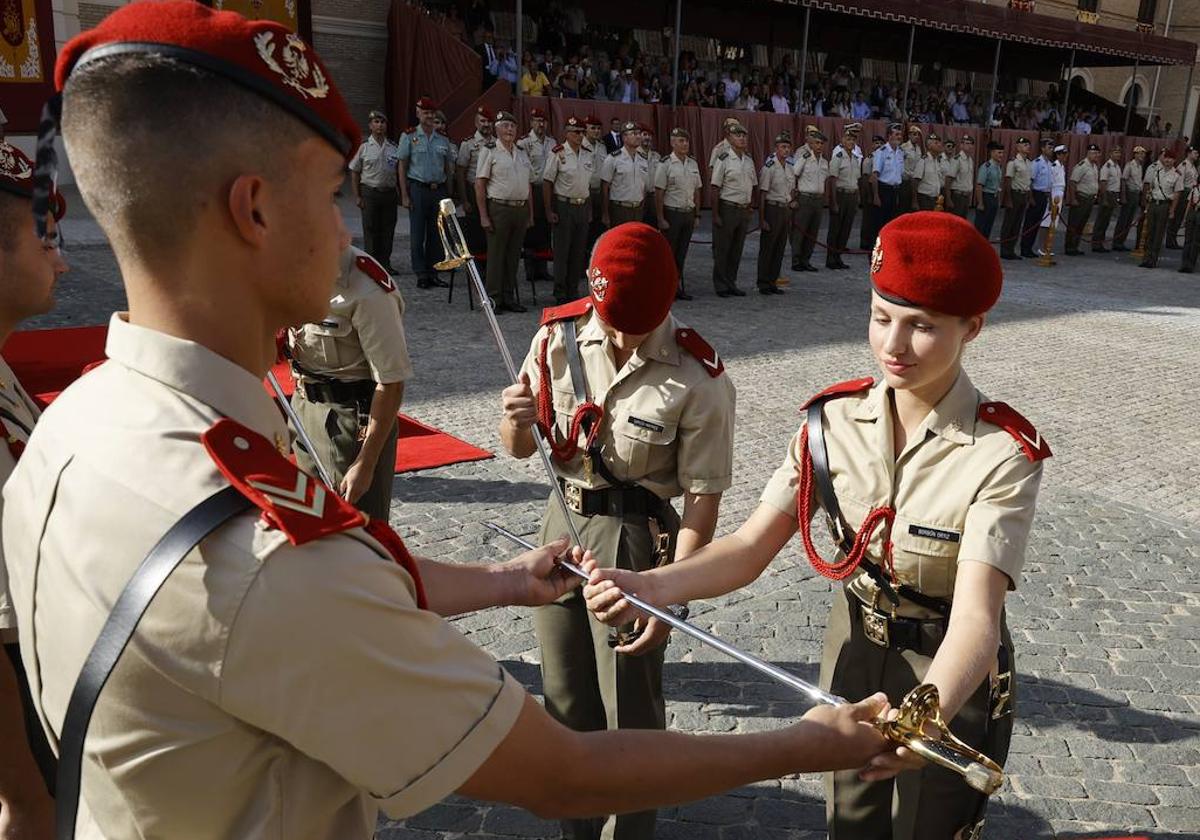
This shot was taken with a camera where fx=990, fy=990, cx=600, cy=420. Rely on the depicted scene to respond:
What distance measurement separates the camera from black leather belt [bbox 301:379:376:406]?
13.7ft

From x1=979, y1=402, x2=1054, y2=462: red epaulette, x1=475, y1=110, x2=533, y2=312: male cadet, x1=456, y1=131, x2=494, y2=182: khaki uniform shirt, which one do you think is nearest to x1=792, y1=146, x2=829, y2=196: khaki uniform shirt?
x1=456, y1=131, x2=494, y2=182: khaki uniform shirt

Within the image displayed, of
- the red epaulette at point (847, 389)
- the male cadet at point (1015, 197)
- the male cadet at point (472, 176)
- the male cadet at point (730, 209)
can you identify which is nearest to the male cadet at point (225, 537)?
the red epaulette at point (847, 389)

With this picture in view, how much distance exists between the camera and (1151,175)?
21688 mm

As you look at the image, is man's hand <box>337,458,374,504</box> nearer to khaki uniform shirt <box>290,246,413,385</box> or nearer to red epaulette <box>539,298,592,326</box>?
khaki uniform shirt <box>290,246,413,385</box>

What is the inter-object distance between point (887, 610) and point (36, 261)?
2.48m

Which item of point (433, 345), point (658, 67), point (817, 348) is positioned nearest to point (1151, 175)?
point (658, 67)

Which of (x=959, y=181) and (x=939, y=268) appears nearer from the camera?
(x=939, y=268)

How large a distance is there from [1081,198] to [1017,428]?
2230cm

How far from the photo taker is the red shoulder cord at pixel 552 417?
10.4ft

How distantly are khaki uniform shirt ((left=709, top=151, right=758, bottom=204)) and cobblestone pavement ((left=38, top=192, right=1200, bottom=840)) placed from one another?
2.50 m

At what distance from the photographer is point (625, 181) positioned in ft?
46.4

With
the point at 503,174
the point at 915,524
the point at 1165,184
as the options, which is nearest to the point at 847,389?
the point at 915,524

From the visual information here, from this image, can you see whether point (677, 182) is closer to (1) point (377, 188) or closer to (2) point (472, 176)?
(2) point (472, 176)

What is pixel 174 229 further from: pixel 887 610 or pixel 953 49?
pixel 953 49
